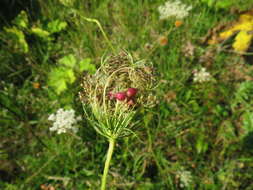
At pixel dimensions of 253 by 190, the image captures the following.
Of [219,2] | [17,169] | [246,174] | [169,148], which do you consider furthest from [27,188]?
[219,2]

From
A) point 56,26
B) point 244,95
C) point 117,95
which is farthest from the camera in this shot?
point 56,26

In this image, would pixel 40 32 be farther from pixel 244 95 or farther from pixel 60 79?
pixel 244 95

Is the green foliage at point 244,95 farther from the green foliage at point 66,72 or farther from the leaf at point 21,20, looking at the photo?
the leaf at point 21,20

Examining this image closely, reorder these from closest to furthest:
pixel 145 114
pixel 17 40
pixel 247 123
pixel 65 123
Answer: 1. pixel 145 114
2. pixel 65 123
3. pixel 247 123
4. pixel 17 40

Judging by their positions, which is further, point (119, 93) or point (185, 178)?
point (185, 178)

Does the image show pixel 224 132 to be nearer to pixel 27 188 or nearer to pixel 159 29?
pixel 159 29

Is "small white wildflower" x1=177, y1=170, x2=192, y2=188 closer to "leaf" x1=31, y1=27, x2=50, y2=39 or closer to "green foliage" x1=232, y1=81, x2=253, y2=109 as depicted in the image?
"green foliage" x1=232, y1=81, x2=253, y2=109

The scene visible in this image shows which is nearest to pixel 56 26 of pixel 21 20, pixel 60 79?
pixel 21 20
